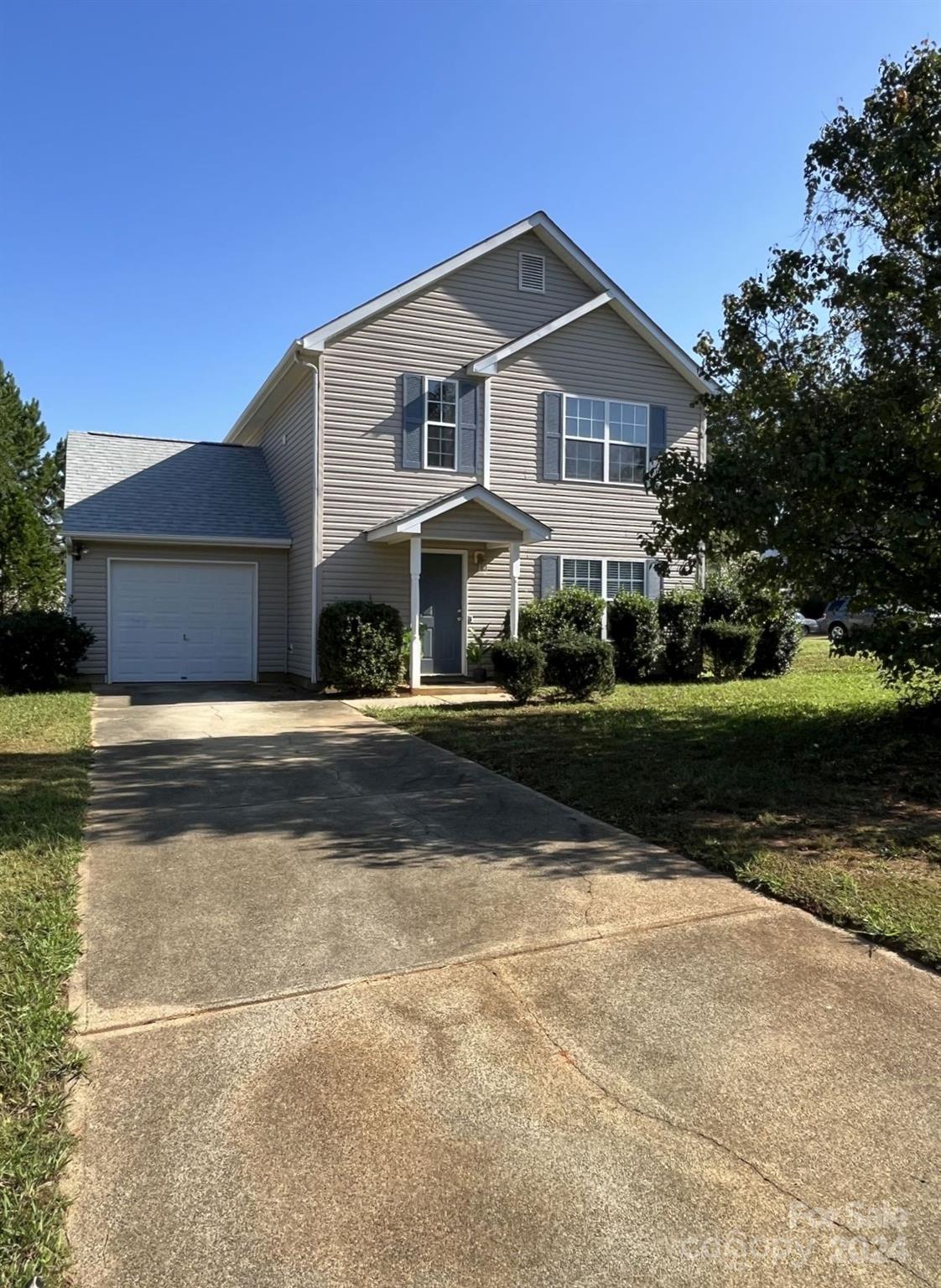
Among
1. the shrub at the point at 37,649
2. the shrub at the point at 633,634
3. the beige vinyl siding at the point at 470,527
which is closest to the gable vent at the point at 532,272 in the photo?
the beige vinyl siding at the point at 470,527

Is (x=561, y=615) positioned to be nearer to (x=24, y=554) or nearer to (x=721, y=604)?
(x=721, y=604)

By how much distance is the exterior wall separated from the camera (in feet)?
48.9

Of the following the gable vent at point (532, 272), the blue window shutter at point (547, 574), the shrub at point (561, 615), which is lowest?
the shrub at point (561, 615)

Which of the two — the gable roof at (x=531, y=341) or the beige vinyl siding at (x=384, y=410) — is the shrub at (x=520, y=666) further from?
the gable roof at (x=531, y=341)

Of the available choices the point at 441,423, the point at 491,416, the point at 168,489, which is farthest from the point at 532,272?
the point at 168,489

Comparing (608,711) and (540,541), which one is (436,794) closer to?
(608,711)

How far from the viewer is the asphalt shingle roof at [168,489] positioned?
15586 mm

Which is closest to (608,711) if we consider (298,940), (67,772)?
(67,772)

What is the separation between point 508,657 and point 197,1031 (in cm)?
952

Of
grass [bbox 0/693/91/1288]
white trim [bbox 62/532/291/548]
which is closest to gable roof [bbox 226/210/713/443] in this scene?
white trim [bbox 62/532/291/548]

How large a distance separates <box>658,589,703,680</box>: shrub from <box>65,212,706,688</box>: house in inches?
57.7

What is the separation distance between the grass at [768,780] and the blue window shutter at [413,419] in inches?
211

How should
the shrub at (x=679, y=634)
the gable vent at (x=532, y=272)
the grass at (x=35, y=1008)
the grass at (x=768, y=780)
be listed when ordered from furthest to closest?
the gable vent at (x=532, y=272) < the shrub at (x=679, y=634) < the grass at (x=768, y=780) < the grass at (x=35, y=1008)

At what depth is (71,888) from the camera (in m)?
4.59
